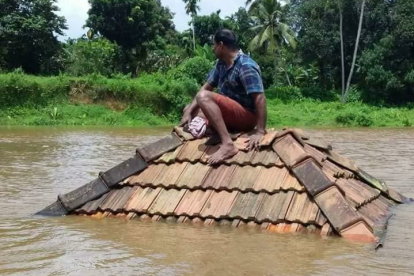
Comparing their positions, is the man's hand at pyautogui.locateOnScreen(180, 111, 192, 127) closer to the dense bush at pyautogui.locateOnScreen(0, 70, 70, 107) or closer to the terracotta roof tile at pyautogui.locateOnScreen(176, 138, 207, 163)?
the terracotta roof tile at pyautogui.locateOnScreen(176, 138, 207, 163)

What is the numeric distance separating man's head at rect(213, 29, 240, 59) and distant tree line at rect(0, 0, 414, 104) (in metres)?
24.1

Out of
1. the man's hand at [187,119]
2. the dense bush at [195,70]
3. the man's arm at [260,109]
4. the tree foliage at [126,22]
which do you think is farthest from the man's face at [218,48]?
the tree foliage at [126,22]

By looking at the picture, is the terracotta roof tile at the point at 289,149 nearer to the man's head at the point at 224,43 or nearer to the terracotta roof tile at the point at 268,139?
the terracotta roof tile at the point at 268,139

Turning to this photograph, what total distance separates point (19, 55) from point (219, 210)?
30.4 m

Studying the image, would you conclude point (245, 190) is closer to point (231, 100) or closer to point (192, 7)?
point (231, 100)

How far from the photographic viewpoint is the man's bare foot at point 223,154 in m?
4.45

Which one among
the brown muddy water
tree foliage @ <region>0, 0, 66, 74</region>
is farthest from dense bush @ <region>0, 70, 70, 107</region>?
the brown muddy water

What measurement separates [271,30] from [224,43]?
1211 inches

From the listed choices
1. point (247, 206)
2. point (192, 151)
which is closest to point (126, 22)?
point (192, 151)

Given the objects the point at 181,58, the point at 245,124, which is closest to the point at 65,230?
the point at 245,124

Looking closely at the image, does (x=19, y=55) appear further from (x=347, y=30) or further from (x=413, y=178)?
(x=413, y=178)

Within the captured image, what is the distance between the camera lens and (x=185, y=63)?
29031mm

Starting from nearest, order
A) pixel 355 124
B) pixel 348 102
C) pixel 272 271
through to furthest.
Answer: pixel 272 271, pixel 355 124, pixel 348 102

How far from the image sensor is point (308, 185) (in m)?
4.02
